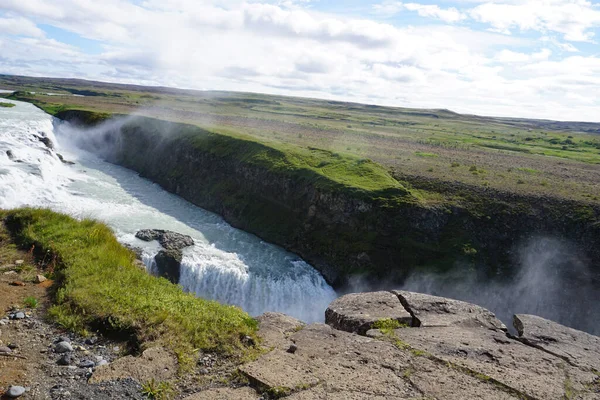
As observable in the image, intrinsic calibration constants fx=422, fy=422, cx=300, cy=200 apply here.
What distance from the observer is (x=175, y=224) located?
3150 centimetres

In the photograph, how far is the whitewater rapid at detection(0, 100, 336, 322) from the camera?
2458 cm

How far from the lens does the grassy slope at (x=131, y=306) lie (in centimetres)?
872

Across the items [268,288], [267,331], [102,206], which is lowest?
[268,288]

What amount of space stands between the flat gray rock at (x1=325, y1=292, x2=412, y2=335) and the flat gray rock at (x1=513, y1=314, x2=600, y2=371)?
2.94 metres

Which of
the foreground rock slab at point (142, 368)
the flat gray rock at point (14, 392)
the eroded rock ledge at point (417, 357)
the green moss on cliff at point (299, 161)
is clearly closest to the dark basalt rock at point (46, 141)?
the green moss on cliff at point (299, 161)

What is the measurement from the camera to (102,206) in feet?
104

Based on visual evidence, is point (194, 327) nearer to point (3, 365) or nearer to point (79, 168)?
point (3, 365)

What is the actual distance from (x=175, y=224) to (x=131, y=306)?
74.1 feet

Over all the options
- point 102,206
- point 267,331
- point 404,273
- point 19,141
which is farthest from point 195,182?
point 267,331

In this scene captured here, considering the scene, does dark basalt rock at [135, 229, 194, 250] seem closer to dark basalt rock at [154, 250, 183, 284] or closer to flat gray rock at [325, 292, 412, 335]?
dark basalt rock at [154, 250, 183, 284]

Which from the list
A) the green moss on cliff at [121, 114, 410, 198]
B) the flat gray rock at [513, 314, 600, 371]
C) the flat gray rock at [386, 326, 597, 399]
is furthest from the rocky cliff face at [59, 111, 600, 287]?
the flat gray rock at [386, 326, 597, 399]

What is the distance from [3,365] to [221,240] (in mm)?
22967

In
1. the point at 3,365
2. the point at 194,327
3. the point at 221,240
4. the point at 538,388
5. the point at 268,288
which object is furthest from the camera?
the point at 221,240

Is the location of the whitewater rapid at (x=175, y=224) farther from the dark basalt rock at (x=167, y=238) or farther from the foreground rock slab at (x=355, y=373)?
the foreground rock slab at (x=355, y=373)
